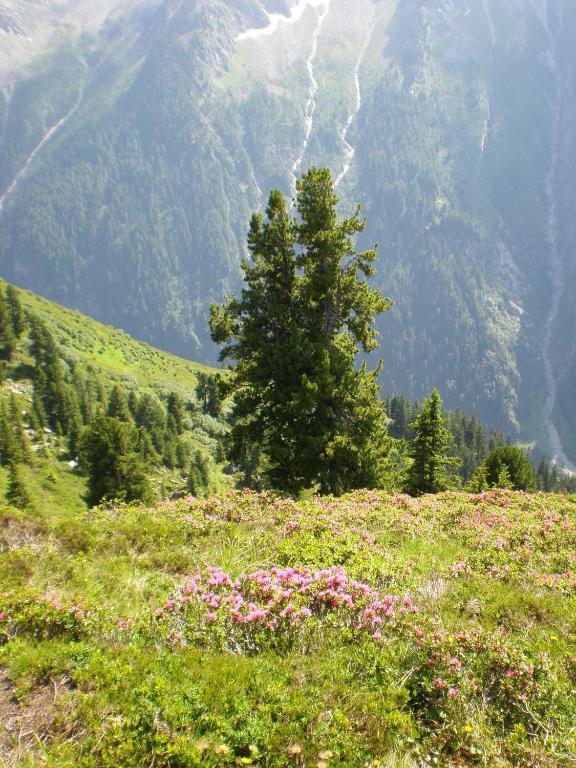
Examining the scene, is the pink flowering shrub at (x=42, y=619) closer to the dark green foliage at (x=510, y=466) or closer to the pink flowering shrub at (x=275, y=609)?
the pink flowering shrub at (x=275, y=609)

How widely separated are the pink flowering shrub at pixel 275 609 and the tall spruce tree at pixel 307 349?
11587mm

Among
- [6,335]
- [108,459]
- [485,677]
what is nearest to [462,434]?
[108,459]

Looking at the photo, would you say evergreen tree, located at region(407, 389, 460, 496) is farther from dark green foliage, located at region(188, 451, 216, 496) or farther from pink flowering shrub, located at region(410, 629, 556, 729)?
dark green foliage, located at region(188, 451, 216, 496)

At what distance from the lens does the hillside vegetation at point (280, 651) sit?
161 inches

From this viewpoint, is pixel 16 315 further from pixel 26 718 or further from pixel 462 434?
pixel 462 434

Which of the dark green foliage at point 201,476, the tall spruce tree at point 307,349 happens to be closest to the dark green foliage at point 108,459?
the dark green foliage at point 201,476

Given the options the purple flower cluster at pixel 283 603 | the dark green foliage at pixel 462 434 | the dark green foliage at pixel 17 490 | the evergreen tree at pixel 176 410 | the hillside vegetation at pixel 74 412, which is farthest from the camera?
the dark green foliage at pixel 462 434

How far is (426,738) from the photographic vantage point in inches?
171

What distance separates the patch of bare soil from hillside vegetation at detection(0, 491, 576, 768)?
19 mm

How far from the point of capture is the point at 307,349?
1886 cm

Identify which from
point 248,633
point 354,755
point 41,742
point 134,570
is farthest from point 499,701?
point 134,570

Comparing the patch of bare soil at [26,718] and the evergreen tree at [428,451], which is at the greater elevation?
the evergreen tree at [428,451]

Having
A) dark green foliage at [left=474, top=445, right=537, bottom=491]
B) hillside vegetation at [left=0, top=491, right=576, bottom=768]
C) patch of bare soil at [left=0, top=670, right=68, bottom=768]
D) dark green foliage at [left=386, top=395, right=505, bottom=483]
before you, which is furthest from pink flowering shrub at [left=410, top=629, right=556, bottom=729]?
dark green foliage at [left=386, top=395, right=505, bottom=483]

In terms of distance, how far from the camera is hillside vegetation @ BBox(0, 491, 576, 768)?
161 inches
